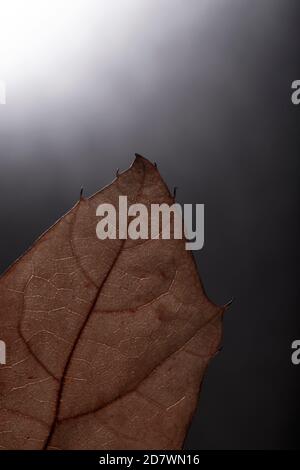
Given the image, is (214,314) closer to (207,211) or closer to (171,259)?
(171,259)

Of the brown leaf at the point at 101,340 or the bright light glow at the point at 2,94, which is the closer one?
the brown leaf at the point at 101,340

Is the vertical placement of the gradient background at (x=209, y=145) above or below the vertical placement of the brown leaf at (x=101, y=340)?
above

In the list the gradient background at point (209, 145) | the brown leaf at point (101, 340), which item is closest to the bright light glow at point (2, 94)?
the gradient background at point (209, 145)

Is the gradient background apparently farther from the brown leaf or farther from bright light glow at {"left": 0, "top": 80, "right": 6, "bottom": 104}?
the brown leaf

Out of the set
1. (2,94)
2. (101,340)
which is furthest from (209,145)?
(101,340)

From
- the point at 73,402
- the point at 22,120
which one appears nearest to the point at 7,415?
the point at 73,402

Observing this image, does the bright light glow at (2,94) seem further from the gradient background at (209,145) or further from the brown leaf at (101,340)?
the brown leaf at (101,340)
